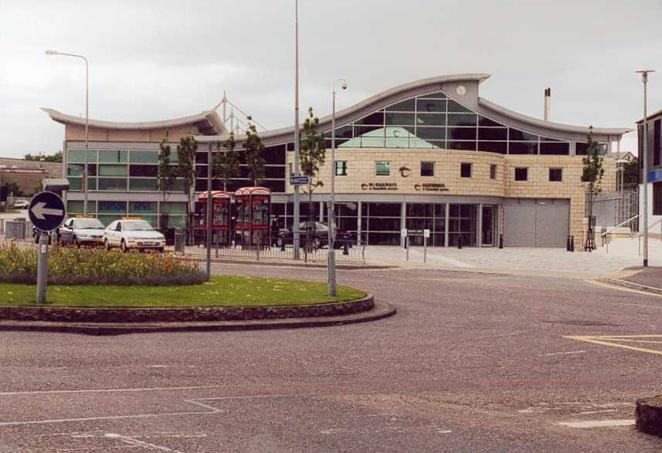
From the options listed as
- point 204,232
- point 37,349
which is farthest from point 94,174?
point 37,349

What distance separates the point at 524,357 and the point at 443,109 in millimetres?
53594

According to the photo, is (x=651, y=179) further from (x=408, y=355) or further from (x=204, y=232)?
(x=408, y=355)

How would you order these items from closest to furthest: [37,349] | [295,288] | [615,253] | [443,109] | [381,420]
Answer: [381,420] → [37,349] → [295,288] → [615,253] → [443,109]

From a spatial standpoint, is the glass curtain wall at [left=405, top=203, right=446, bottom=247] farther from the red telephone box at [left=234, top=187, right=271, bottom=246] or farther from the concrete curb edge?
the concrete curb edge

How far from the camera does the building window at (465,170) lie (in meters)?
59.8

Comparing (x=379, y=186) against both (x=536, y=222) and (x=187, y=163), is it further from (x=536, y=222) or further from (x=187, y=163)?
(x=187, y=163)

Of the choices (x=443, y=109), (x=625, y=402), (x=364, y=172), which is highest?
(x=443, y=109)

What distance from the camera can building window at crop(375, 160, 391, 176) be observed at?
2331 inches

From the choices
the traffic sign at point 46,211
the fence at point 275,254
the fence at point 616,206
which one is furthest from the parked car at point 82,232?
the fence at point 616,206

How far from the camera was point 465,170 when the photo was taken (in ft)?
197

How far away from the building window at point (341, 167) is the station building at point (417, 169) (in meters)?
0.08

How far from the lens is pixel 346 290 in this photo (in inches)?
727

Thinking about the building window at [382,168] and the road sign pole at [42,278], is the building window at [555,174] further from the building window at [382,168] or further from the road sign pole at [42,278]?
the road sign pole at [42,278]

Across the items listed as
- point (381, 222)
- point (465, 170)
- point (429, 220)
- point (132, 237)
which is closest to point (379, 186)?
point (381, 222)
